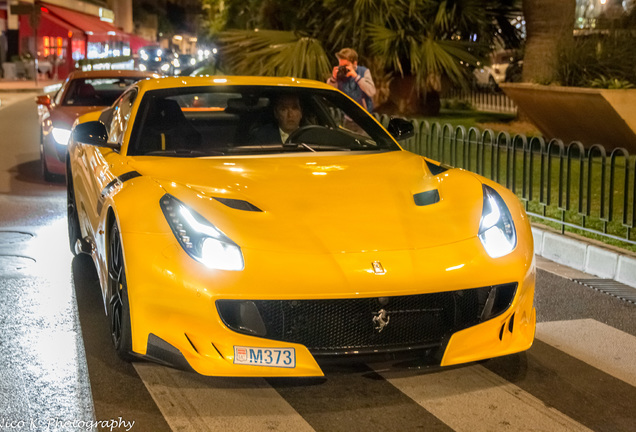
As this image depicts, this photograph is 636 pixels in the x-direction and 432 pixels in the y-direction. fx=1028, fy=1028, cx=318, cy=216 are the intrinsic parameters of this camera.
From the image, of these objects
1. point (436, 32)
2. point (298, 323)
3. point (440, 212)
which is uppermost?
point (436, 32)

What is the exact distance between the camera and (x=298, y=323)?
4.45 metres

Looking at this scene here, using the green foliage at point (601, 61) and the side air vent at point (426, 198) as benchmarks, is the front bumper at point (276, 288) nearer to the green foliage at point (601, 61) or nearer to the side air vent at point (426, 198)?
the side air vent at point (426, 198)

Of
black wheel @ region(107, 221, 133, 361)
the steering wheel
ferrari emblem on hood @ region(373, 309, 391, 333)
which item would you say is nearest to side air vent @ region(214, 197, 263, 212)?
black wheel @ region(107, 221, 133, 361)

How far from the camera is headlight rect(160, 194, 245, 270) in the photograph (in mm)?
4512

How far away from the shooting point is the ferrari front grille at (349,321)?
4.43 meters

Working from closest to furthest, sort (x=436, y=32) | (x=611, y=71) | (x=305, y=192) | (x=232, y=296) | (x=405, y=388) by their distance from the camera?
1. (x=232, y=296)
2. (x=405, y=388)
3. (x=305, y=192)
4. (x=611, y=71)
5. (x=436, y=32)

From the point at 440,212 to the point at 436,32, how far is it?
1636 centimetres

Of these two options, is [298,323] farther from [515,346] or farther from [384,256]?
[515,346]

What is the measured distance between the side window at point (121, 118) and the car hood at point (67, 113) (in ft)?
15.8

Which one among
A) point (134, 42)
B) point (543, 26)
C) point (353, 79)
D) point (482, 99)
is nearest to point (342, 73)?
point (353, 79)

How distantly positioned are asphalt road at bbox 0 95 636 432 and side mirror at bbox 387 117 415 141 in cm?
142

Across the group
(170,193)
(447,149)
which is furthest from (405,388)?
(447,149)

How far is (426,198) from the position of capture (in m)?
5.16

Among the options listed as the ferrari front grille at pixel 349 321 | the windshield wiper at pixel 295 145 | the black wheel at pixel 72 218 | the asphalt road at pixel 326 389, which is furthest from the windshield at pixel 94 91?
the ferrari front grille at pixel 349 321
